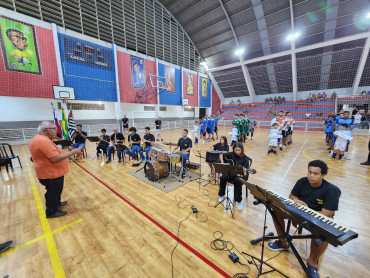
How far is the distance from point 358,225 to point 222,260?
2834 millimetres

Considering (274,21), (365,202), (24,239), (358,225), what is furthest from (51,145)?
(274,21)

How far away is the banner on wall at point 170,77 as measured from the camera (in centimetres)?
1866

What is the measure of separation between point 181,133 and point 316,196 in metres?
13.7

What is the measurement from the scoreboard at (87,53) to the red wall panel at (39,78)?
3.23 ft

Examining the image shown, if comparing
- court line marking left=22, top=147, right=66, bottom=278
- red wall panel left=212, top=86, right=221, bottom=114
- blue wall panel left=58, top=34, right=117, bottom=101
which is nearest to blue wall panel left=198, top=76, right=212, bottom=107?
red wall panel left=212, top=86, right=221, bottom=114

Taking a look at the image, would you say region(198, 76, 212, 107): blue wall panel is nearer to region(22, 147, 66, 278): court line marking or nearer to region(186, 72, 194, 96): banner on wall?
region(186, 72, 194, 96): banner on wall

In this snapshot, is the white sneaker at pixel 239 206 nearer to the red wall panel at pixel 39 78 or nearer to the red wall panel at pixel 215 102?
the red wall panel at pixel 39 78

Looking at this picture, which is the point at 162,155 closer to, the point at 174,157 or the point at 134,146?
the point at 174,157

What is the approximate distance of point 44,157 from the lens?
2910mm

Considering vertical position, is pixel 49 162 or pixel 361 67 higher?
pixel 361 67

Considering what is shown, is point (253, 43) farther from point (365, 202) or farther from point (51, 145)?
point (51, 145)

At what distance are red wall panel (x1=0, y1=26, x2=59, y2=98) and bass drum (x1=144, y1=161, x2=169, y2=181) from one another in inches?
456

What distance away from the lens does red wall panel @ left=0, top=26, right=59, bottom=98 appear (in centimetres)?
962

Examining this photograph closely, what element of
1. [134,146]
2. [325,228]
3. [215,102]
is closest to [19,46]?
[134,146]
